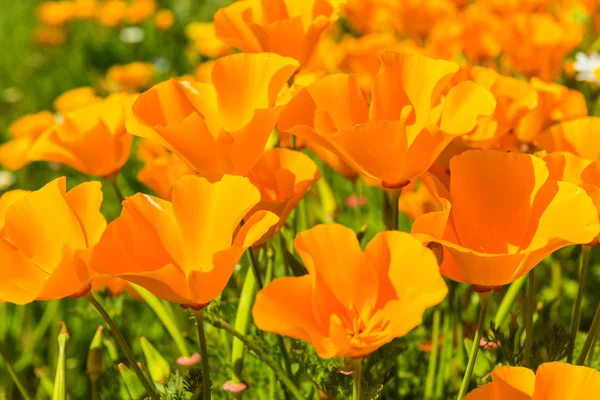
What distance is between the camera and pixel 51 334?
6.22ft

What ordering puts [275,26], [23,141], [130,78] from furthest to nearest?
[130,78] → [23,141] → [275,26]

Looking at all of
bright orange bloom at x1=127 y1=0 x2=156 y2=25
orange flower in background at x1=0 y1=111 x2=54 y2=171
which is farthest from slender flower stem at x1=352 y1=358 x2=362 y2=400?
bright orange bloom at x1=127 y1=0 x2=156 y2=25

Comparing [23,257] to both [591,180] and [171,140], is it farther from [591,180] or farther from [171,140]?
[591,180]

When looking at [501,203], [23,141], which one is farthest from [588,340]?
[23,141]

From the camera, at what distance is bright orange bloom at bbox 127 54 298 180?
840 mm

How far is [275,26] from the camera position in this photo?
41.0 inches

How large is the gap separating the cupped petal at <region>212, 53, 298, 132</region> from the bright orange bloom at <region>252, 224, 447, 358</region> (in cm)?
26

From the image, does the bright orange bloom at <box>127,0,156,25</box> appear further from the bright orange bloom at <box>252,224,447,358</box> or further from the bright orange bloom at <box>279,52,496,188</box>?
the bright orange bloom at <box>252,224,447,358</box>

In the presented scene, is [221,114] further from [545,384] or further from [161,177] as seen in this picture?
[545,384]

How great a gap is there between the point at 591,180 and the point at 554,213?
0.12m

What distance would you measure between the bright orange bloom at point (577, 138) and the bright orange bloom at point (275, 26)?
0.34m

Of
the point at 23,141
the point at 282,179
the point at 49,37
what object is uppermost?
the point at 282,179

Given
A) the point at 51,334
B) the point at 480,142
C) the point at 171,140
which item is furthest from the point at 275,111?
the point at 51,334

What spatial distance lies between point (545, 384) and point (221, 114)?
1.64 ft
